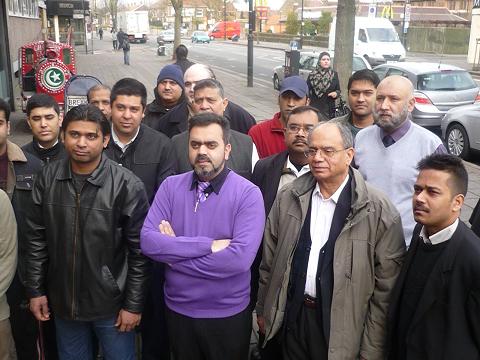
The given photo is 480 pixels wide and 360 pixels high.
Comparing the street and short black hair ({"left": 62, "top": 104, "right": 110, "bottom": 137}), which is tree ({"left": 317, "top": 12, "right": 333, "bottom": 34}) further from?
short black hair ({"left": 62, "top": 104, "right": 110, "bottom": 137})

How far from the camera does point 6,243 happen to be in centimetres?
290

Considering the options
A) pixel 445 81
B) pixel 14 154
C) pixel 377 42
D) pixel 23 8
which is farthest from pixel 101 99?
pixel 377 42

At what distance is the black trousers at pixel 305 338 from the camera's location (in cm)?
279

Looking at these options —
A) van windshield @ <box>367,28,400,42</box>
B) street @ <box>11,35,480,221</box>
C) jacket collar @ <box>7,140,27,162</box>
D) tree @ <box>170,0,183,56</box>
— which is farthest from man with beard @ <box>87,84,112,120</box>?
tree @ <box>170,0,183,56</box>

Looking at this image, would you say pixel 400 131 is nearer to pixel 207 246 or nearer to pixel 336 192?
pixel 336 192

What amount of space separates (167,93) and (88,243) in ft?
8.49

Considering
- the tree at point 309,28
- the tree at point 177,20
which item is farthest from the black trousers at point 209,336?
the tree at point 309,28

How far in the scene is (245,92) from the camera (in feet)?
65.0

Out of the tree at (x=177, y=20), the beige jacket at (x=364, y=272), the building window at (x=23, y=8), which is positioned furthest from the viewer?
the tree at (x=177, y=20)

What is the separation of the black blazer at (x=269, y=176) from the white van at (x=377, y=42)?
2148cm

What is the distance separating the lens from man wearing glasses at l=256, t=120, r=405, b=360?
8.79 ft

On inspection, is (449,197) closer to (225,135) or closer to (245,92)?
(225,135)

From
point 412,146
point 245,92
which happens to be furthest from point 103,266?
point 245,92

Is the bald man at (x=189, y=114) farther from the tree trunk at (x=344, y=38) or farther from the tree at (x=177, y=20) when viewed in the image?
the tree at (x=177, y=20)
